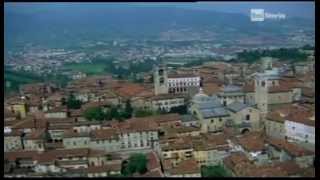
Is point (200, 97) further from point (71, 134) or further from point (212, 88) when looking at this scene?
point (71, 134)

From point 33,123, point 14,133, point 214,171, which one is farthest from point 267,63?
point 14,133

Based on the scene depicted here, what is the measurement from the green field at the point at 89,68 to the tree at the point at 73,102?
200 mm

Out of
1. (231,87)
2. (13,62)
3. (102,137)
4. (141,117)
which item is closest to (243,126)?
(231,87)

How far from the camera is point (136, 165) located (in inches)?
109

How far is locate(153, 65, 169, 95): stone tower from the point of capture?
3088mm

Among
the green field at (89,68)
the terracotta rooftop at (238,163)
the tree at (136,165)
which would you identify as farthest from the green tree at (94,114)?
the terracotta rooftop at (238,163)

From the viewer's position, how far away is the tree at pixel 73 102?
2991mm

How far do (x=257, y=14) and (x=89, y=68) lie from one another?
112 cm

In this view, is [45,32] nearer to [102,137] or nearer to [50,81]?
[50,81]

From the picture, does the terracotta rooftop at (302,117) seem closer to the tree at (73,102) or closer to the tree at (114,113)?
the tree at (114,113)

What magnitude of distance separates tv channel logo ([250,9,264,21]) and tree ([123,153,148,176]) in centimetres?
108
